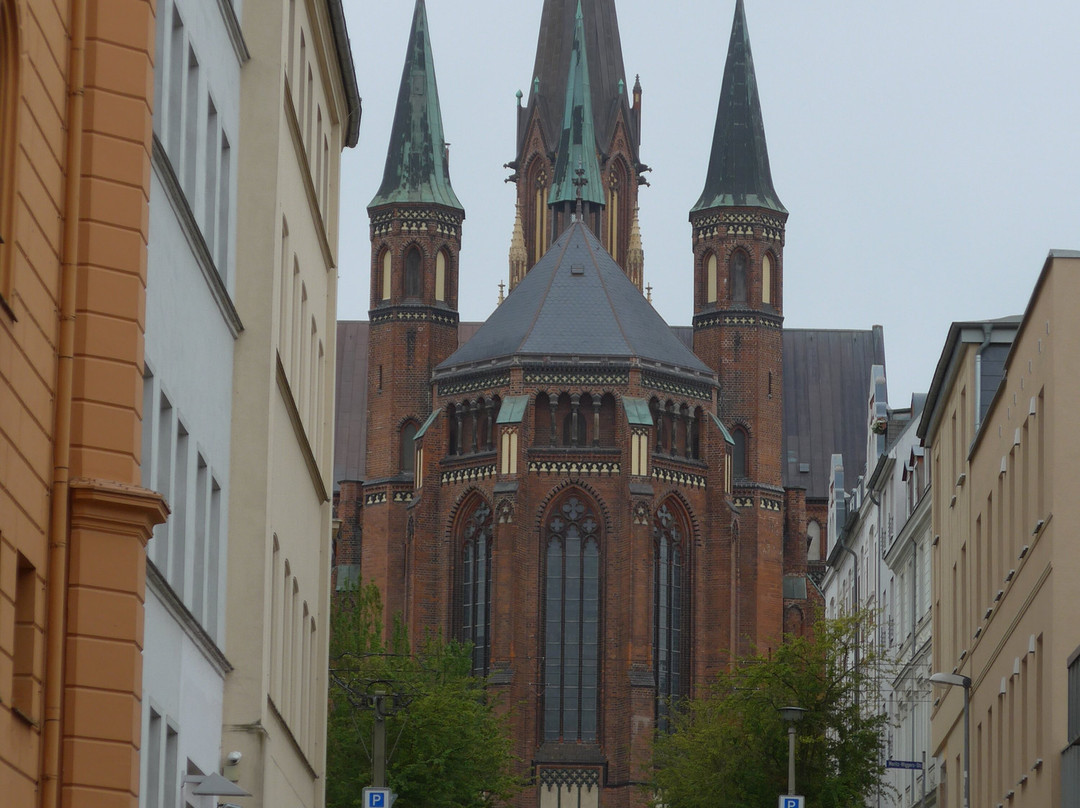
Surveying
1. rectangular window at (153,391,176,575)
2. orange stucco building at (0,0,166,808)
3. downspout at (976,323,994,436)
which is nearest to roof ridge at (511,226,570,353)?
downspout at (976,323,994,436)

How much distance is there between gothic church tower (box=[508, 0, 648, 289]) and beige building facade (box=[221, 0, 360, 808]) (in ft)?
191

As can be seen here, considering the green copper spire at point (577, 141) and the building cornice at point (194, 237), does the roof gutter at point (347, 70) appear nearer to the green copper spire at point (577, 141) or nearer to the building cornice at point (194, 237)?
the building cornice at point (194, 237)

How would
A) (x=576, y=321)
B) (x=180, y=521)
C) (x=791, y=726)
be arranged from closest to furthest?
(x=180, y=521), (x=791, y=726), (x=576, y=321)

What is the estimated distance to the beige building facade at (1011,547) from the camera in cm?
2728

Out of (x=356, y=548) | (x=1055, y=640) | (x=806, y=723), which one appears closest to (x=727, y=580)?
(x=356, y=548)

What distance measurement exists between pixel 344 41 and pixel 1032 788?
13.1 meters

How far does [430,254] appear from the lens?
88.6 m

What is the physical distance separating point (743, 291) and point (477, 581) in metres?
15.5

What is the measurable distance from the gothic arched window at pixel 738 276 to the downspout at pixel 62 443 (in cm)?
7361

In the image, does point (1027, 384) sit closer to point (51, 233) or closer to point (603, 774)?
point (51, 233)

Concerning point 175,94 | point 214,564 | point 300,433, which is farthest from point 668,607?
point 175,94

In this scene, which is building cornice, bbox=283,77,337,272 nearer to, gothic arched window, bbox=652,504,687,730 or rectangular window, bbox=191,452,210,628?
rectangular window, bbox=191,452,210,628

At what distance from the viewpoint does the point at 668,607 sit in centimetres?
8294

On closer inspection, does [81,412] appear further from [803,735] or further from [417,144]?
[417,144]
